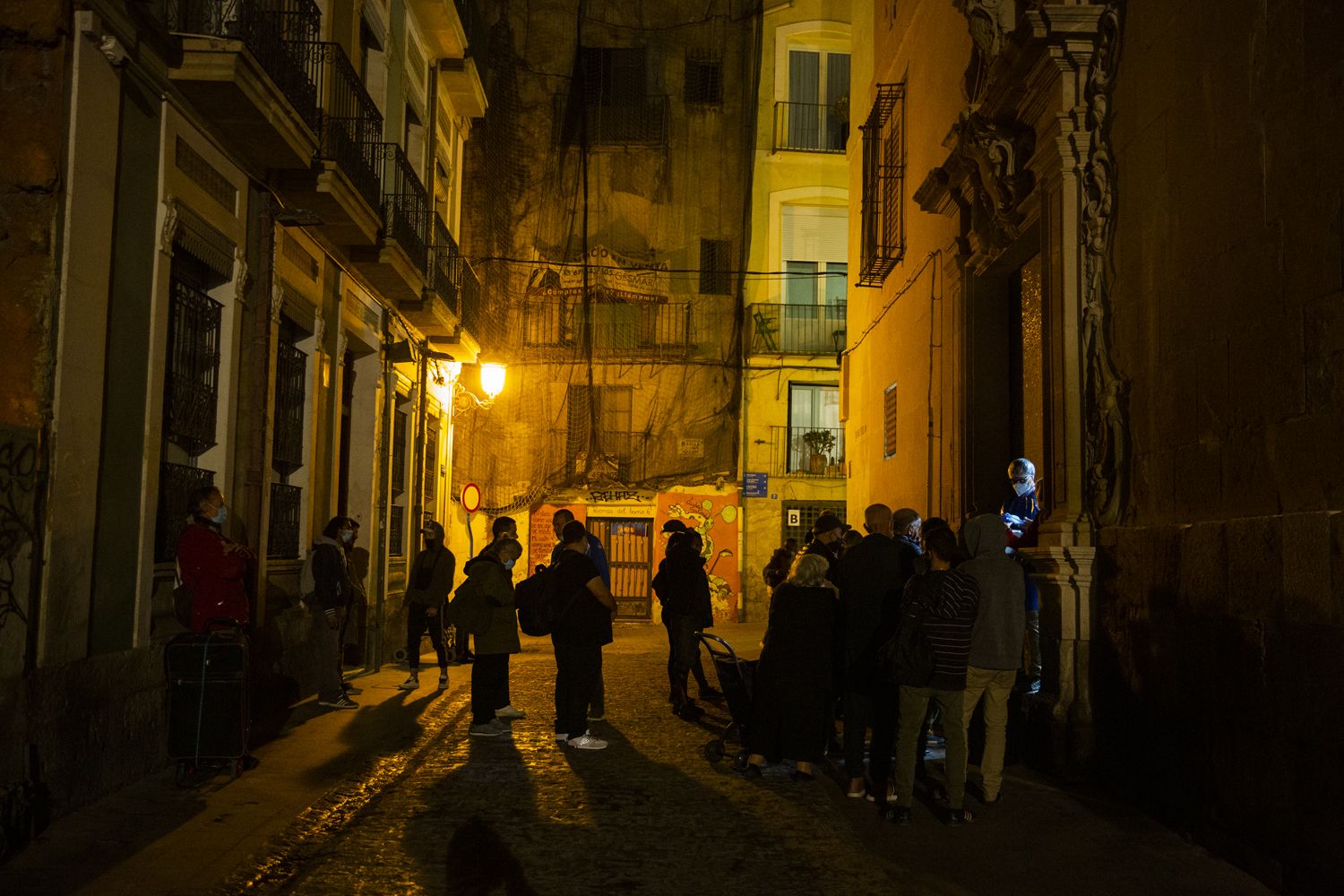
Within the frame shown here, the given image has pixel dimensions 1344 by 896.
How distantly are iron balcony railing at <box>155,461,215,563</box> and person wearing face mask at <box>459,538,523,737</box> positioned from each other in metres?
2.13

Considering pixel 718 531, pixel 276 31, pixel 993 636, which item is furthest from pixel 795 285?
pixel 993 636

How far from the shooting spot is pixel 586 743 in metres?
9.30

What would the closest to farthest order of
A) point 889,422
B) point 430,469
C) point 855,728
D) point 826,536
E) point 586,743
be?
point 855,728 < point 586,743 < point 826,536 < point 889,422 < point 430,469

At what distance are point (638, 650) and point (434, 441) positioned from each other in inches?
183

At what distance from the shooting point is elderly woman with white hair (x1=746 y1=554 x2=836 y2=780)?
8047 millimetres

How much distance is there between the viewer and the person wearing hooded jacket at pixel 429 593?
13289 mm

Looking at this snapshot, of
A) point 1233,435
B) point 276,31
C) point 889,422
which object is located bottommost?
point 1233,435

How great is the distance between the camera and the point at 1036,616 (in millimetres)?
8805

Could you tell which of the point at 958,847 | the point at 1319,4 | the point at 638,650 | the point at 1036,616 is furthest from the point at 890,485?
the point at 1319,4

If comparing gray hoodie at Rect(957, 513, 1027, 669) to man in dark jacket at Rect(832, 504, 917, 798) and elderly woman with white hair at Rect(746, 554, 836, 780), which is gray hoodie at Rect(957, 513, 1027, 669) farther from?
elderly woman with white hair at Rect(746, 554, 836, 780)

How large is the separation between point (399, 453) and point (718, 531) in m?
11.1

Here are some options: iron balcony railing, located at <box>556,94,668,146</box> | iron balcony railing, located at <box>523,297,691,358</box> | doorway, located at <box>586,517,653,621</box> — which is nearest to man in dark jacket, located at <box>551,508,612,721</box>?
iron balcony railing, located at <box>523,297,691,358</box>

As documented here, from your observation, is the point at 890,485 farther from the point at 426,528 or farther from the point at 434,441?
the point at 434,441

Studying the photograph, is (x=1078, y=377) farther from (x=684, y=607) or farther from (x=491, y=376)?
(x=491, y=376)
